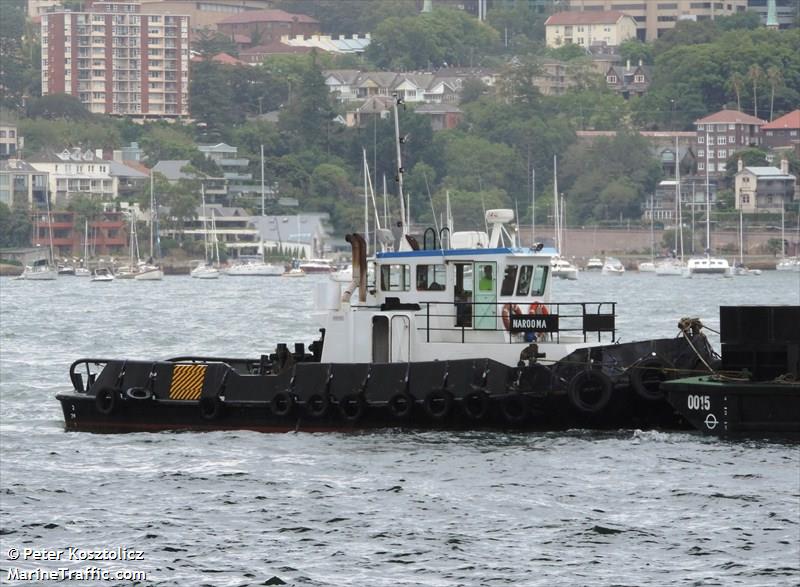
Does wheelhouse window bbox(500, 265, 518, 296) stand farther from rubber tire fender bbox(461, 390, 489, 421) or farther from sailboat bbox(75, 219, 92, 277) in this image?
sailboat bbox(75, 219, 92, 277)

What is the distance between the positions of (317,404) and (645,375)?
4.96 metres

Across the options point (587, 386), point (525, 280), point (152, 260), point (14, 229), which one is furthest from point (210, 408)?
point (14, 229)

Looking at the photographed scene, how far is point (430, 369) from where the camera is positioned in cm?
3212

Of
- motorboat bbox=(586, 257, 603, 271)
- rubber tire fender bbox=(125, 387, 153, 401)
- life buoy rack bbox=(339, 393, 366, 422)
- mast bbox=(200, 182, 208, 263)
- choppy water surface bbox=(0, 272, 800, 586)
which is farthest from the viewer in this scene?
mast bbox=(200, 182, 208, 263)

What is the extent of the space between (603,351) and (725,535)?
20.9 feet

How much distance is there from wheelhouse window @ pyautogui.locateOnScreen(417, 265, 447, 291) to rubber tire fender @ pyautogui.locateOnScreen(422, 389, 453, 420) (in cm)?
216

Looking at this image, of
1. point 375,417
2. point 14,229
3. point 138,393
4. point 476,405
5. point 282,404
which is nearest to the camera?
point 476,405

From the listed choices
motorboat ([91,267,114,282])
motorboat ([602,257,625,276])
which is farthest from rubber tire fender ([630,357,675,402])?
motorboat ([602,257,625,276])

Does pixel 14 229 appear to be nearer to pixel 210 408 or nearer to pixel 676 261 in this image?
pixel 676 261

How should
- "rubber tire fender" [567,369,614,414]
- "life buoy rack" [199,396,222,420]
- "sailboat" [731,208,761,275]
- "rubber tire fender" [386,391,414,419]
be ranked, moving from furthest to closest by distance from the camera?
"sailboat" [731,208,761,275]
"life buoy rack" [199,396,222,420]
"rubber tire fender" [386,391,414,419]
"rubber tire fender" [567,369,614,414]

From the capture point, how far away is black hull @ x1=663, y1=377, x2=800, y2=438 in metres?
30.3

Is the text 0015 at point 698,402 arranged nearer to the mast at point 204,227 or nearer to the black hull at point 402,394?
the black hull at point 402,394

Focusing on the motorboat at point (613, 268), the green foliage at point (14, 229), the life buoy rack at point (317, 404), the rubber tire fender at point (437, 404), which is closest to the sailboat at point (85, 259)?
the green foliage at point (14, 229)

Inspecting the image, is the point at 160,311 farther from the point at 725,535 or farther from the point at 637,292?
the point at 725,535
